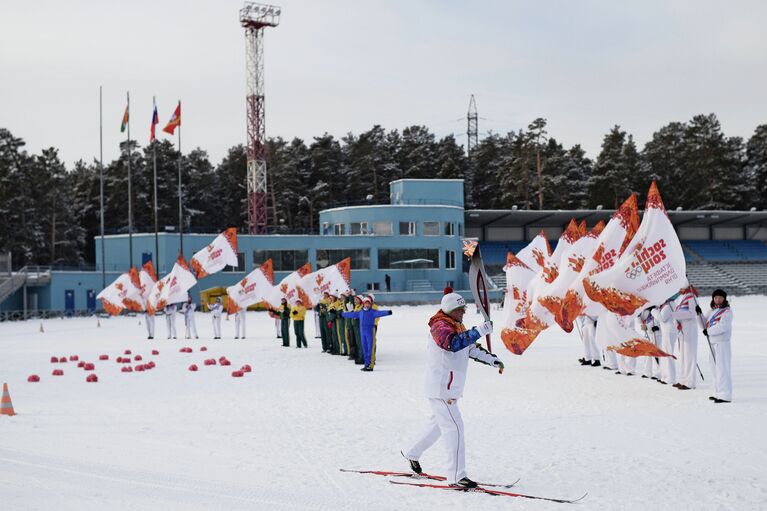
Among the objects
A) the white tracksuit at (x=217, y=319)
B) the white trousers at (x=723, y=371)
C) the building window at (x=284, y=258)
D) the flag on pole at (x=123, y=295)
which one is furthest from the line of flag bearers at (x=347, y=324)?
the building window at (x=284, y=258)

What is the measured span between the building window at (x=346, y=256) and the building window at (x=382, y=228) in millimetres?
1948

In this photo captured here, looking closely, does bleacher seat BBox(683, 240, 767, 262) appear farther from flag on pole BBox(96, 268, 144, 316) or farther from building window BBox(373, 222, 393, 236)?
flag on pole BBox(96, 268, 144, 316)

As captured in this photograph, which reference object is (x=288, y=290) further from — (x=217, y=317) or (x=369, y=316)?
(x=369, y=316)

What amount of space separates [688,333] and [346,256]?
53430 mm

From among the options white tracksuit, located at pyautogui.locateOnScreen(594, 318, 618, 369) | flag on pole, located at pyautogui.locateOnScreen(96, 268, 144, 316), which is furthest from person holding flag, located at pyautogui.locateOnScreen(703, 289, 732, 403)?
flag on pole, located at pyautogui.locateOnScreen(96, 268, 144, 316)

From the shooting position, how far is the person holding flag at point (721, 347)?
45.9 feet

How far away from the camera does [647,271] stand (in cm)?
1521

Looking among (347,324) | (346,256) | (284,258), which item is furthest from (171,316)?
(346,256)

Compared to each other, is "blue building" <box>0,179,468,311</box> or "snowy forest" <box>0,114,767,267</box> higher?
"snowy forest" <box>0,114,767,267</box>

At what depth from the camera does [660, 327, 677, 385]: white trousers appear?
1638cm

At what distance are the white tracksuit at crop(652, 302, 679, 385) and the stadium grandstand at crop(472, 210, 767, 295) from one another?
51.9m

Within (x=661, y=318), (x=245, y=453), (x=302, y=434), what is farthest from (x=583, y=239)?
(x=245, y=453)

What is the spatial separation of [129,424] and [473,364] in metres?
10.4

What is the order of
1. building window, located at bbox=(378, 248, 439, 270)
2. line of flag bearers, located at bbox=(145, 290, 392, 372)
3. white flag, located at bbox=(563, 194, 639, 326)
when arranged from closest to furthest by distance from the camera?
white flag, located at bbox=(563, 194, 639, 326) → line of flag bearers, located at bbox=(145, 290, 392, 372) → building window, located at bbox=(378, 248, 439, 270)
